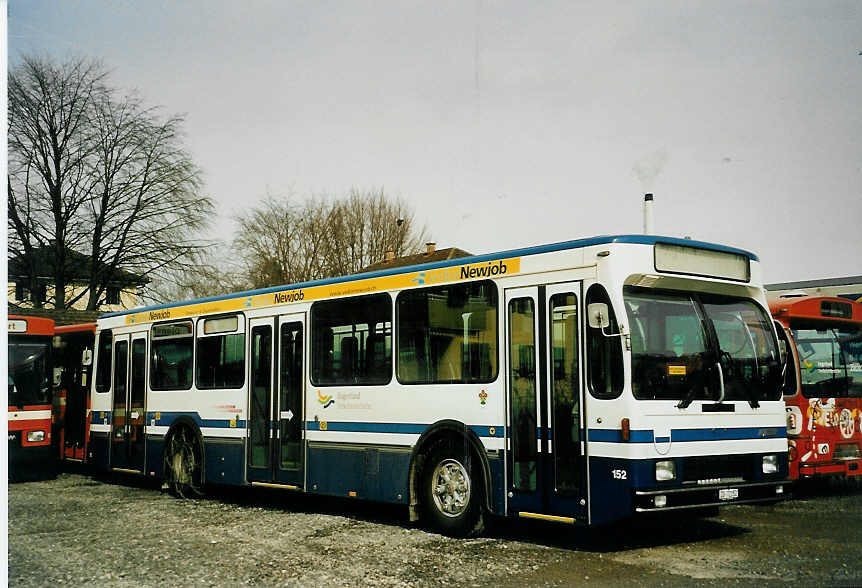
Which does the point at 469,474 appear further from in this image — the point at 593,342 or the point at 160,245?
the point at 160,245

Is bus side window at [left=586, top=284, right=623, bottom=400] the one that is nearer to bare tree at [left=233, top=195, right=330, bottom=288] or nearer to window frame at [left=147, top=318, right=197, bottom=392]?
window frame at [left=147, top=318, right=197, bottom=392]

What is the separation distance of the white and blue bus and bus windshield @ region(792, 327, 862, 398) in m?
2.94

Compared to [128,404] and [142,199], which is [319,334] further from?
[142,199]

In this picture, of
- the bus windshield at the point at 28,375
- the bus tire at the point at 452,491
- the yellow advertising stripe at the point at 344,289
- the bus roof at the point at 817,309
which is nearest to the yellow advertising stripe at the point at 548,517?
the bus tire at the point at 452,491

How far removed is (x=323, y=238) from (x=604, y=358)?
69.9 ft

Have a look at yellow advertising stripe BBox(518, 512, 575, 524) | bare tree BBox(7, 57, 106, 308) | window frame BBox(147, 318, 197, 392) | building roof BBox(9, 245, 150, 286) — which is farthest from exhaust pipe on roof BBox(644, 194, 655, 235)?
building roof BBox(9, 245, 150, 286)

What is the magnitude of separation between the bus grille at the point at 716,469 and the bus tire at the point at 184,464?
25.3 feet

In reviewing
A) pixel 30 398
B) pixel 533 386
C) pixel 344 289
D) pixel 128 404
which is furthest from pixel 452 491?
pixel 30 398

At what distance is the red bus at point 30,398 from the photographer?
15.8 metres

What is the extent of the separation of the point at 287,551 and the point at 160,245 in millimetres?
13312

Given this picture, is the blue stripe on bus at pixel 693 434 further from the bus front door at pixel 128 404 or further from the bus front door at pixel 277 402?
the bus front door at pixel 128 404

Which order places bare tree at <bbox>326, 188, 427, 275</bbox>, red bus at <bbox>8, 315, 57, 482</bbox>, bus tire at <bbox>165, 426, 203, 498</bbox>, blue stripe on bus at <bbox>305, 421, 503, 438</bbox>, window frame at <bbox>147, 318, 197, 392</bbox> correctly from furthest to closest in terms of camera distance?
1. bare tree at <bbox>326, 188, 427, 275</bbox>
2. red bus at <bbox>8, 315, 57, 482</bbox>
3. window frame at <bbox>147, 318, 197, 392</bbox>
4. bus tire at <bbox>165, 426, 203, 498</bbox>
5. blue stripe on bus at <bbox>305, 421, 503, 438</bbox>

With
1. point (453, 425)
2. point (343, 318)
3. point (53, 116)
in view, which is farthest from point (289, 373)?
point (53, 116)

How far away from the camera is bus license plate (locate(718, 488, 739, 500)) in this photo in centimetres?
813
